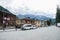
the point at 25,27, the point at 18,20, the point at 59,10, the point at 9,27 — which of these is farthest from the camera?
the point at 59,10

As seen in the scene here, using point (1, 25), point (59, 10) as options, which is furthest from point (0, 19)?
point (59, 10)

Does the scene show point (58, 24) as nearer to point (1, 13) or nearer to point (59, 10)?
point (59, 10)

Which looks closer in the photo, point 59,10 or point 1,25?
point 1,25

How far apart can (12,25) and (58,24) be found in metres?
40.8

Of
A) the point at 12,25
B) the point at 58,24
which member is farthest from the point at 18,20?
the point at 58,24

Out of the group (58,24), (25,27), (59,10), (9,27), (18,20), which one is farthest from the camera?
(59,10)

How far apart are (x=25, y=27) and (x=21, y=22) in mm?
4602

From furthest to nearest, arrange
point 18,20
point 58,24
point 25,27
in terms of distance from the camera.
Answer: point 58,24, point 18,20, point 25,27

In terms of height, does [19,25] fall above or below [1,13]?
below

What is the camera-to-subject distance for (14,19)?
5512 centimetres

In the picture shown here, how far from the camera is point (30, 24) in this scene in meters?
52.5

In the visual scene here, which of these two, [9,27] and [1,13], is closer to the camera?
[9,27]

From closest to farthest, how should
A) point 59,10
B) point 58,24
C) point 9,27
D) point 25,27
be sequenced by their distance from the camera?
point 9,27, point 25,27, point 58,24, point 59,10

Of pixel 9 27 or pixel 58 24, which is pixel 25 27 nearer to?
pixel 9 27
